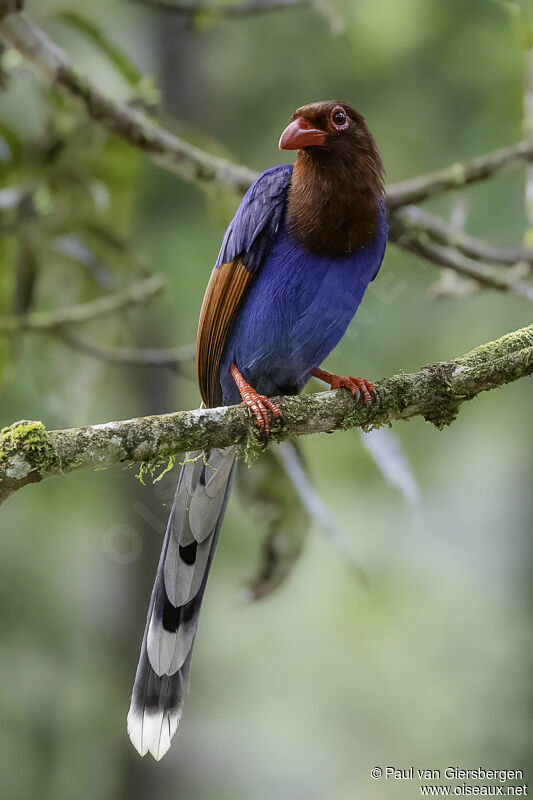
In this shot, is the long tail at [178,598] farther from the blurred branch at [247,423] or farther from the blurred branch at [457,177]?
the blurred branch at [457,177]

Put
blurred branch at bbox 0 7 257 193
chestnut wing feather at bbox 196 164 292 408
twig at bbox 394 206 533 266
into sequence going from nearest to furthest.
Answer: chestnut wing feather at bbox 196 164 292 408
blurred branch at bbox 0 7 257 193
twig at bbox 394 206 533 266

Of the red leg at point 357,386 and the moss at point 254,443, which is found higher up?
the red leg at point 357,386

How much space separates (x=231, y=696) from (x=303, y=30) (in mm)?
5707

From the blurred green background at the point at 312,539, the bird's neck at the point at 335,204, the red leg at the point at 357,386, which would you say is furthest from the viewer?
the blurred green background at the point at 312,539

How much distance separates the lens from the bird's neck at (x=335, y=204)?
2.68m

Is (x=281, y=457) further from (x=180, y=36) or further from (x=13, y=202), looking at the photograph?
(x=180, y=36)

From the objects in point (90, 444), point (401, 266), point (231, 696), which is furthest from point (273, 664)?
point (90, 444)

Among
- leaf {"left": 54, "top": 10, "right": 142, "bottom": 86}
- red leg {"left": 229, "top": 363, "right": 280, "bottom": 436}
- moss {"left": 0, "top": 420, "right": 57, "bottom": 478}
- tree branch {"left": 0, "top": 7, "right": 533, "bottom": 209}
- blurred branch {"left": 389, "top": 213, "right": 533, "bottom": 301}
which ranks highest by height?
leaf {"left": 54, "top": 10, "right": 142, "bottom": 86}

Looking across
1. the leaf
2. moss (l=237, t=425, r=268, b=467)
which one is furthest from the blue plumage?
the leaf

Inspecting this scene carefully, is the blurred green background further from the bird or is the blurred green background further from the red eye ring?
the red eye ring

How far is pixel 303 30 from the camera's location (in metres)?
7.10

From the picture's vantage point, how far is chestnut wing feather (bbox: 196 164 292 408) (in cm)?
282

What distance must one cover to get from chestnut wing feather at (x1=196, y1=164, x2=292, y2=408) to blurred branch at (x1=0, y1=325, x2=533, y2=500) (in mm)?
463

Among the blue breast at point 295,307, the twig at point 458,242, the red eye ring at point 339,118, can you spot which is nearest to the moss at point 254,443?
the blue breast at point 295,307
